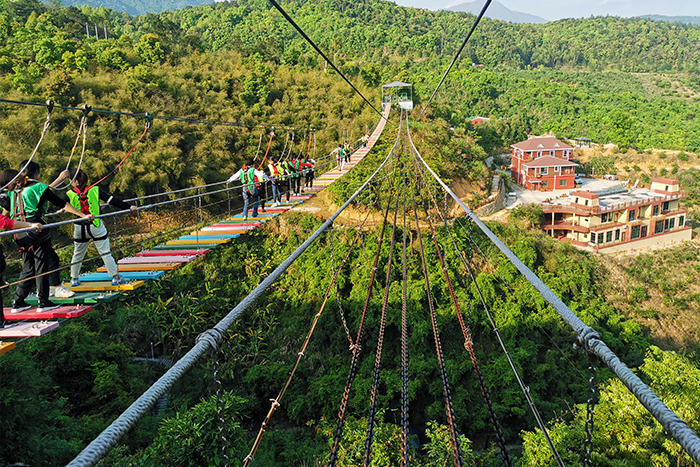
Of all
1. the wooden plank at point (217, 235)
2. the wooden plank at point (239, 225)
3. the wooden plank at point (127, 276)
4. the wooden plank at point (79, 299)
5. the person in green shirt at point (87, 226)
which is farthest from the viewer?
the wooden plank at point (239, 225)

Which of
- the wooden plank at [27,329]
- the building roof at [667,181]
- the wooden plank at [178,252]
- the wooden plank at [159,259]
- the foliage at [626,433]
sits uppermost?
the wooden plank at [178,252]

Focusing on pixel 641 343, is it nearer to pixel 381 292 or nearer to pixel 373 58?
pixel 381 292

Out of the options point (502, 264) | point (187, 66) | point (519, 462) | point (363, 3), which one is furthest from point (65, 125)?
point (363, 3)

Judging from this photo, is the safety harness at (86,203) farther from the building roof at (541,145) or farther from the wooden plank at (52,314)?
the building roof at (541,145)

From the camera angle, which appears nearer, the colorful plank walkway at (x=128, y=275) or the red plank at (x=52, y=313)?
the colorful plank walkway at (x=128, y=275)


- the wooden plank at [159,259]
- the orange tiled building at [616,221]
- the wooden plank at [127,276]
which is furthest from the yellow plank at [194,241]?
the orange tiled building at [616,221]

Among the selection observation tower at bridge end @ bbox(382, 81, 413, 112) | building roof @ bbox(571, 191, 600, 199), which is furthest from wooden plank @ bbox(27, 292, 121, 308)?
observation tower at bridge end @ bbox(382, 81, 413, 112)

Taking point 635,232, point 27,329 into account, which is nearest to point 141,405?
point 27,329

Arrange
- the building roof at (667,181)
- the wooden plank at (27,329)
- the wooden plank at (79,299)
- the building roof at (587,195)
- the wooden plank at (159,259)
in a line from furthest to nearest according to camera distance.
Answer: the building roof at (667,181) < the building roof at (587,195) < the wooden plank at (159,259) < the wooden plank at (79,299) < the wooden plank at (27,329)
